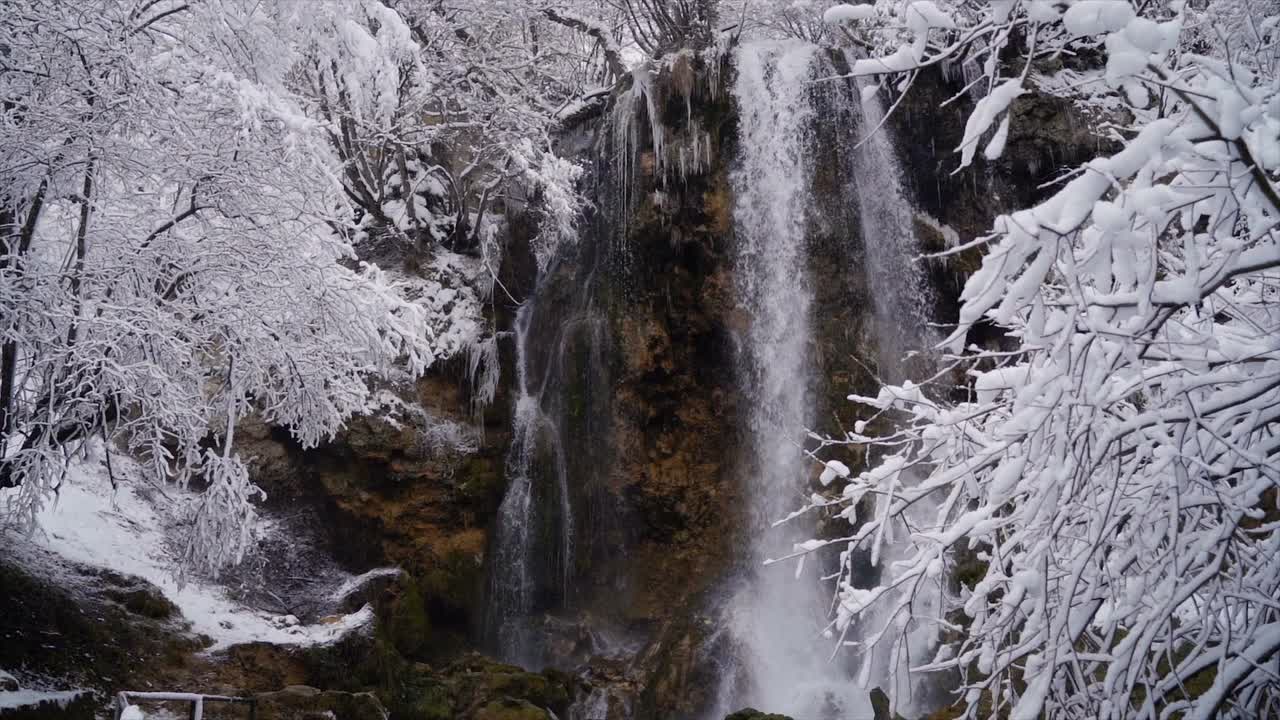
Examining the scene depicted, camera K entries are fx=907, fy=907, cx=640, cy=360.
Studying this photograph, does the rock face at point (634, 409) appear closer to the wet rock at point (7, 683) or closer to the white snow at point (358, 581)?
the white snow at point (358, 581)

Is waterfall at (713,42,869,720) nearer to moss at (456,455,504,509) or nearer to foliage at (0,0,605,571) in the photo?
moss at (456,455,504,509)

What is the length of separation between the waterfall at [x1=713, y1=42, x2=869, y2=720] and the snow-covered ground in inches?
172

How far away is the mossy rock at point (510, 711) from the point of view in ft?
27.1

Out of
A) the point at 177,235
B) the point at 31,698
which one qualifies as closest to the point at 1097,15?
the point at 177,235

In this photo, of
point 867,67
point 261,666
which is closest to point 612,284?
point 261,666

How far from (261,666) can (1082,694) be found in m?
7.90

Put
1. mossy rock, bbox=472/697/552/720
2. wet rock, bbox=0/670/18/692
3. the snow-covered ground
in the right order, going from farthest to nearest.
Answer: the snow-covered ground, mossy rock, bbox=472/697/552/720, wet rock, bbox=0/670/18/692

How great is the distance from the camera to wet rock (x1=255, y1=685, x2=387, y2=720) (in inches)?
274

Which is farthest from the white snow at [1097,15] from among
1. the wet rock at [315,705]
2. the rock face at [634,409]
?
the rock face at [634,409]

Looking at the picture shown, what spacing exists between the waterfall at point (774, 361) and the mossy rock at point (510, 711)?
7.71ft

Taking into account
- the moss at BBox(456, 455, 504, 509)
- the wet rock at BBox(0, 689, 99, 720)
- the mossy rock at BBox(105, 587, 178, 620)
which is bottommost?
the wet rock at BBox(0, 689, 99, 720)

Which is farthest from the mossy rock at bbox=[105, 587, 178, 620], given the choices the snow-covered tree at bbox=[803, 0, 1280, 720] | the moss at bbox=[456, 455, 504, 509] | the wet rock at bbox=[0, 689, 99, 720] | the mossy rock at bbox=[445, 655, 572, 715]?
the snow-covered tree at bbox=[803, 0, 1280, 720]

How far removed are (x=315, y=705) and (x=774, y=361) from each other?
6442 mm

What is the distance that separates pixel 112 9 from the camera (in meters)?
5.73
